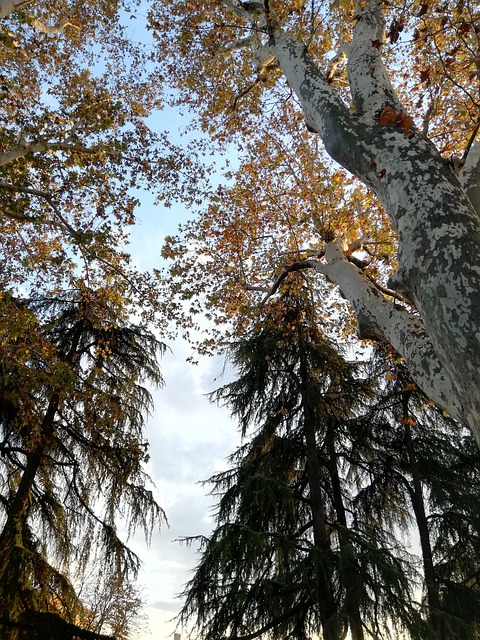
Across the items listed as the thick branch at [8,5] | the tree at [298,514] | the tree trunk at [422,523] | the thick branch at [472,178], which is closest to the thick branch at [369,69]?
the thick branch at [472,178]

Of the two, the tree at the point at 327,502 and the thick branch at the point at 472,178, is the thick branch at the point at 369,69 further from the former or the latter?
the tree at the point at 327,502

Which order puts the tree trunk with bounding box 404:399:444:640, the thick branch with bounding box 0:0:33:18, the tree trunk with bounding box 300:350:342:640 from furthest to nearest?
1. the tree trunk with bounding box 404:399:444:640
2. the tree trunk with bounding box 300:350:342:640
3. the thick branch with bounding box 0:0:33:18

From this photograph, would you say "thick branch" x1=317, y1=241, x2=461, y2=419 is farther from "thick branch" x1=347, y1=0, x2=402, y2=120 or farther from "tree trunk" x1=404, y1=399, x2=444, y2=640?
"tree trunk" x1=404, y1=399, x2=444, y2=640

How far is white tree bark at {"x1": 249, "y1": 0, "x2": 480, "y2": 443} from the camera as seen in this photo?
2.24m

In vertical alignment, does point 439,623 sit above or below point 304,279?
below

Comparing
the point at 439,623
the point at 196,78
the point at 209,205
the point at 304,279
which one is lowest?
the point at 439,623

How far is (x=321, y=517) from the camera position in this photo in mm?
7934

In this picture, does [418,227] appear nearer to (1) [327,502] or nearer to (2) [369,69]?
(2) [369,69]

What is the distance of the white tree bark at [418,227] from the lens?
7.36 ft

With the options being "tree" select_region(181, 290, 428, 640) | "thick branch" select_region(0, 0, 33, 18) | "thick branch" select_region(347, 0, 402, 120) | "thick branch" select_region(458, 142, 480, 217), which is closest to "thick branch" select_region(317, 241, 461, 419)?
"thick branch" select_region(458, 142, 480, 217)

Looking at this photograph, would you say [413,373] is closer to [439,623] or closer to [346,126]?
[346,126]

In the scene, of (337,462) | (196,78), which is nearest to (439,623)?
(337,462)

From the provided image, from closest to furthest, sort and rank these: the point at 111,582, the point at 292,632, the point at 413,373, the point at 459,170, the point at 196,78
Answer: the point at 413,373
the point at 459,170
the point at 292,632
the point at 111,582
the point at 196,78

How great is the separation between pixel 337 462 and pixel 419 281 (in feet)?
26.5
